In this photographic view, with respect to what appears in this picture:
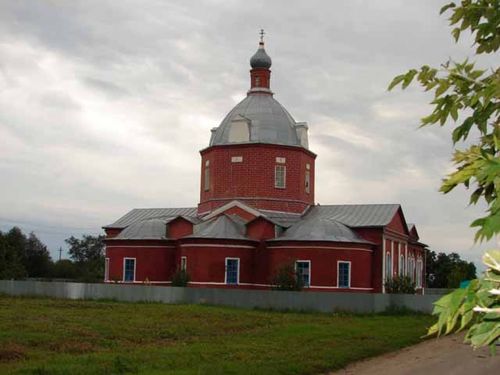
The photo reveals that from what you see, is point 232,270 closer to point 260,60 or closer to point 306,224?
point 306,224

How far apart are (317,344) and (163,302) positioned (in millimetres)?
14796

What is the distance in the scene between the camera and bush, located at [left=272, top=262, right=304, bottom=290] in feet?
109

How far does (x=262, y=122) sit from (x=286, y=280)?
10.5m

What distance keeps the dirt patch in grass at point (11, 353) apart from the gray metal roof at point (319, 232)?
22.1 m

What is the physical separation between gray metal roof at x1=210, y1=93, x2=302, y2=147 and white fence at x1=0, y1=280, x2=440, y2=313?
11297mm

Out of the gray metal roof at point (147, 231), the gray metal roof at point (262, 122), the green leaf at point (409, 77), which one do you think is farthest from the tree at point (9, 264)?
the green leaf at point (409, 77)

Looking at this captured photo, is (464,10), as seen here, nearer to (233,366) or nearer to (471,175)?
(471,175)

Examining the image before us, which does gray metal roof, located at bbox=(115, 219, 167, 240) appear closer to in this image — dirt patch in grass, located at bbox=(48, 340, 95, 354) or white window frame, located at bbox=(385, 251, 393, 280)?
white window frame, located at bbox=(385, 251, 393, 280)

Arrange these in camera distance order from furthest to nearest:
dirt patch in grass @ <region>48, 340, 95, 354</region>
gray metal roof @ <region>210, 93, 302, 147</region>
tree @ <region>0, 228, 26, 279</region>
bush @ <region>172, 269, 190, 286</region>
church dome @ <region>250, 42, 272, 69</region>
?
tree @ <region>0, 228, 26, 279</region>
church dome @ <region>250, 42, 272, 69</region>
gray metal roof @ <region>210, 93, 302, 147</region>
bush @ <region>172, 269, 190, 286</region>
dirt patch in grass @ <region>48, 340, 95, 354</region>

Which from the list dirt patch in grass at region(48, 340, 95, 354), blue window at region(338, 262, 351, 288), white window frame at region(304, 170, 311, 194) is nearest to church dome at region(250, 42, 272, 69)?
white window frame at region(304, 170, 311, 194)

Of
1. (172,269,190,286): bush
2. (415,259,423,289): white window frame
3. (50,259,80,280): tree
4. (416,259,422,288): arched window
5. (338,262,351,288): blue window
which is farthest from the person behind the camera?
(50,259,80,280): tree

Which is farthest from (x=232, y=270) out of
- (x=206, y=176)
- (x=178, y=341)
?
(x=178, y=341)

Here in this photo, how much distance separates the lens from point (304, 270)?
114 ft

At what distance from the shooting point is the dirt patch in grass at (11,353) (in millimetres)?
12711
